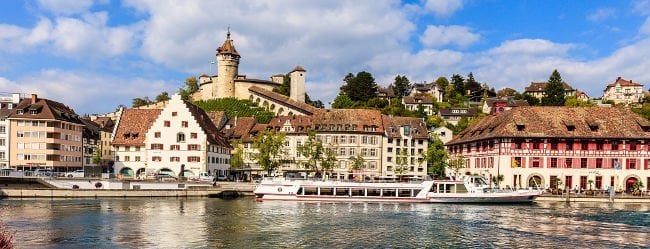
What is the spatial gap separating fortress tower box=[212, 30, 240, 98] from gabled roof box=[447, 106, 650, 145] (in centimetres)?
9159

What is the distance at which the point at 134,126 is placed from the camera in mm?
95125

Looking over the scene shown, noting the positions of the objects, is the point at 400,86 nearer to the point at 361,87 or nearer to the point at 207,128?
the point at 361,87

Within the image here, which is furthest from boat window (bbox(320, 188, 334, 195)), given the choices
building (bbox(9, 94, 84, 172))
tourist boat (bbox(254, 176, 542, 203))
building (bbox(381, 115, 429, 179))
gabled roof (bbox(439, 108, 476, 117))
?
gabled roof (bbox(439, 108, 476, 117))

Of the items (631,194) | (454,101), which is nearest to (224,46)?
(454,101)

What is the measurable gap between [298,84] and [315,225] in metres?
112

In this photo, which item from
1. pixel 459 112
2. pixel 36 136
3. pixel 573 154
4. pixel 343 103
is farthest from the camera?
pixel 343 103

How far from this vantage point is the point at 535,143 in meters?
80.9

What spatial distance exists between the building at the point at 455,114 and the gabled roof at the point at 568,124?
2388 inches

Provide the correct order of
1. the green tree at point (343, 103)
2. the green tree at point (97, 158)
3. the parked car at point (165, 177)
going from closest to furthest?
the parked car at point (165, 177) → the green tree at point (97, 158) → the green tree at point (343, 103)

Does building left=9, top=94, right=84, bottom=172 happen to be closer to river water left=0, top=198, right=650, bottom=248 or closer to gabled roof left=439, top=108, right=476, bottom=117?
river water left=0, top=198, right=650, bottom=248

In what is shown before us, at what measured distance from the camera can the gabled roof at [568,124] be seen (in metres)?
80.5

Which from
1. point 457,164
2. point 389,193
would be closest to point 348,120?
point 457,164

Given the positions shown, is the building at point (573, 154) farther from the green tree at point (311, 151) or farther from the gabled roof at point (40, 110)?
the gabled roof at point (40, 110)

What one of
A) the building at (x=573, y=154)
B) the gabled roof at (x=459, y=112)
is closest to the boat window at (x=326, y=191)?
the building at (x=573, y=154)
